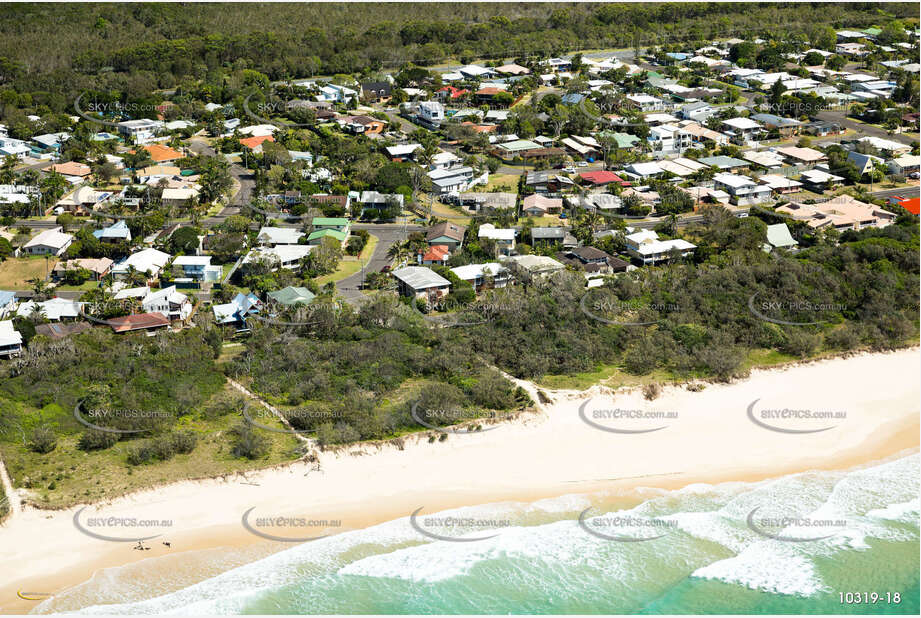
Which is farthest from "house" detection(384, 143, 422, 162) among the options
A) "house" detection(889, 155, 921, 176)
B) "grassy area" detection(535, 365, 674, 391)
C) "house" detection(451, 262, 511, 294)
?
"house" detection(889, 155, 921, 176)

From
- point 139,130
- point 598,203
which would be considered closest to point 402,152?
point 598,203

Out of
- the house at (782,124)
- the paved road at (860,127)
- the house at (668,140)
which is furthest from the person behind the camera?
the house at (782,124)

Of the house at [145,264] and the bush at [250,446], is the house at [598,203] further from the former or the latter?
the bush at [250,446]

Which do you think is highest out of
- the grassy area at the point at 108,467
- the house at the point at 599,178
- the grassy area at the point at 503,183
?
the house at the point at 599,178

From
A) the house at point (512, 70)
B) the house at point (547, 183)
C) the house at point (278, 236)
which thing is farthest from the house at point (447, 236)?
the house at point (512, 70)

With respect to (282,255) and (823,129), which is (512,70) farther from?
(282,255)

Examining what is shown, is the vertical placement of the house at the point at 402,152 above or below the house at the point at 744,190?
above
